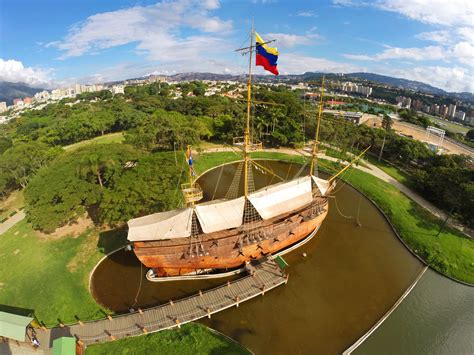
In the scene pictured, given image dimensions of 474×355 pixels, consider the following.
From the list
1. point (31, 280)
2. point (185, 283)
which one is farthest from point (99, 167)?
point (185, 283)

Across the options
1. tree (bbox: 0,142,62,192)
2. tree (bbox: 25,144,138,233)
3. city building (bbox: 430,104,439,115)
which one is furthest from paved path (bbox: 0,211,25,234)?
city building (bbox: 430,104,439,115)

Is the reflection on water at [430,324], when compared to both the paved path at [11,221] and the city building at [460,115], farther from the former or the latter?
the city building at [460,115]

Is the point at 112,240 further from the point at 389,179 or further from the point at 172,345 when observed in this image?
the point at 389,179

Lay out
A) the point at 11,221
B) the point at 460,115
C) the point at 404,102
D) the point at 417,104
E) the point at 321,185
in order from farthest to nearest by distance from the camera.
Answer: the point at 404,102
the point at 417,104
the point at 460,115
the point at 11,221
the point at 321,185

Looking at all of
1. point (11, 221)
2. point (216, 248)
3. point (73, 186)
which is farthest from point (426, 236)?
point (11, 221)

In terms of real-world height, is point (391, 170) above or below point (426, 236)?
above

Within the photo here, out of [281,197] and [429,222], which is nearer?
[281,197]
